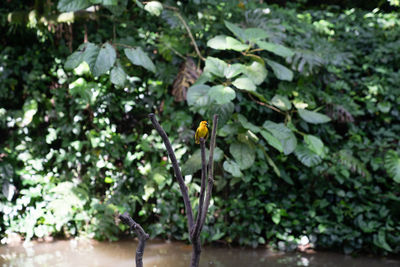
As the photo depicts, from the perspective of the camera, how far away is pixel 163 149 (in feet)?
11.1

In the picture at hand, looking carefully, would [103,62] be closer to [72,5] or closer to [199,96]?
[72,5]

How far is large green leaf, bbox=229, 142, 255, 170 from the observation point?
247 cm

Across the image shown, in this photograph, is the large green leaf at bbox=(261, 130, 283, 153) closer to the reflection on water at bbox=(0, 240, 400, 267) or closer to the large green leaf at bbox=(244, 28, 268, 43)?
the large green leaf at bbox=(244, 28, 268, 43)

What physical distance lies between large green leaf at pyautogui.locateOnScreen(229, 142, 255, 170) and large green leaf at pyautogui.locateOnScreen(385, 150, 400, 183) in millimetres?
1366

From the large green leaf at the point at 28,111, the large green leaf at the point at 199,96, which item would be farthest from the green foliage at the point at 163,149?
the large green leaf at the point at 199,96

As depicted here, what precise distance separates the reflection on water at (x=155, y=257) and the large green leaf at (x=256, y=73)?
1361 millimetres

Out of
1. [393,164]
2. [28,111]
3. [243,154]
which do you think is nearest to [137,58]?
[243,154]

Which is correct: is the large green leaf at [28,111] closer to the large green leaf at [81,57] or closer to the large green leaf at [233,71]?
the large green leaf at [81,57]

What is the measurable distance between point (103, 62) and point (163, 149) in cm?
136

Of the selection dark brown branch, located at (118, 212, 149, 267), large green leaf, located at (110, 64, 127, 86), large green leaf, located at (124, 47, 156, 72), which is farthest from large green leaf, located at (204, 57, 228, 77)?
dark brown branch, located at (118, 212, 149, 267)

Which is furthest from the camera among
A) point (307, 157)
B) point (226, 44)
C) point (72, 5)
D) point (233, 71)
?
point (307, 157)

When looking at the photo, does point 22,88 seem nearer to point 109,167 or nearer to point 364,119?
point 109,167

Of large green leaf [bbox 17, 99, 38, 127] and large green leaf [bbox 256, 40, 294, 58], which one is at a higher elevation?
large green leaf [bbox 256, 40, 294, 58]

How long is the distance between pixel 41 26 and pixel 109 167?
137 centimetres
